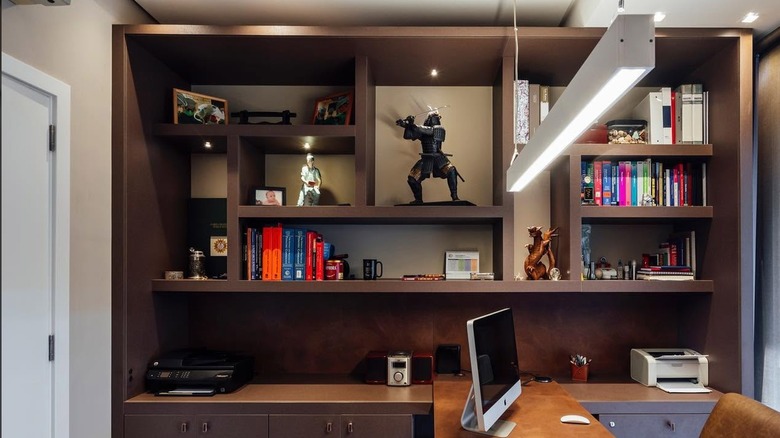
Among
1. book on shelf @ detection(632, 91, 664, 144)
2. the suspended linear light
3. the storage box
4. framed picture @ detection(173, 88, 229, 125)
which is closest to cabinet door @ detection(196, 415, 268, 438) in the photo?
framed picture @ detection(173, 88, 229, 125)

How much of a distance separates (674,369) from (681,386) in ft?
0.30

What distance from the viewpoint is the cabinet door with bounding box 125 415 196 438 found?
2.58m

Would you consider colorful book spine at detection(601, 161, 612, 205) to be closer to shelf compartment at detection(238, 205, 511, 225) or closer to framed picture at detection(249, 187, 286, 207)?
shelf compartment at detection(238, 205, 511, 225)

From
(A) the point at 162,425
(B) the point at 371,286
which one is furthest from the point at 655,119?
(A) the point at 162,425

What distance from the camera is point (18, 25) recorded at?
1.97 metres

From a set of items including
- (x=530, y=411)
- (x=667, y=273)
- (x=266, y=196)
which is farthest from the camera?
(x=266, y=196)

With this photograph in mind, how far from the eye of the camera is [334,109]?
9.99 feet

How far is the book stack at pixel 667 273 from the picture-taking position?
2.80 meters

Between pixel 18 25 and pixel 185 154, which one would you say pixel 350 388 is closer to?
pixel 185 154

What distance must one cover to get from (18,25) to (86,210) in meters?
0.79

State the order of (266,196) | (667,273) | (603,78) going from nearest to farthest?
(603,78) < (667,273) < (266,196)

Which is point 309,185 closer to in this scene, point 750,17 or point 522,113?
point 522,113

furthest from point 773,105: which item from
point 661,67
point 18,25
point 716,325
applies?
point 18,25

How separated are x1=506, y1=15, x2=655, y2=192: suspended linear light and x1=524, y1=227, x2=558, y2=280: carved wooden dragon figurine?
3.76ft
